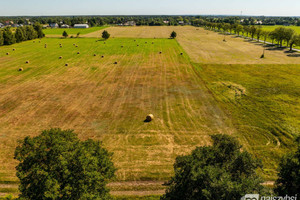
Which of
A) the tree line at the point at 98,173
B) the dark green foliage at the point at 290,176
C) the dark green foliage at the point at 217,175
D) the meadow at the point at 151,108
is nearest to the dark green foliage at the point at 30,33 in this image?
the meadow at the point at 151,108

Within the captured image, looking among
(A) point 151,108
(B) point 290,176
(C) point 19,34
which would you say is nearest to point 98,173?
(B) point 290,176

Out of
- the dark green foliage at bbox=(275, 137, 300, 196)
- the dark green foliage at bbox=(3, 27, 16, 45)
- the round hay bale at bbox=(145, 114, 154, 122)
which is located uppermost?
the dark green foliage at bbox=(3, 27, 16, 45)

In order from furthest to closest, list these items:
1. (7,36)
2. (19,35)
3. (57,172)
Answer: (19,35) → (7,36) → (57,172)

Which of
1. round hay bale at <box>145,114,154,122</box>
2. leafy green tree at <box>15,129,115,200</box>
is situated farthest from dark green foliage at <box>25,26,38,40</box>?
leafy green tree at <box>15,129,115,200</box>

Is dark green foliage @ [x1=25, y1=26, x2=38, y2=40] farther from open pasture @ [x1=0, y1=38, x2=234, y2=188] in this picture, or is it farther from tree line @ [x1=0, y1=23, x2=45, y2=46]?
open pasture @ [x1=0, y1=38, x2=234, y2=188]

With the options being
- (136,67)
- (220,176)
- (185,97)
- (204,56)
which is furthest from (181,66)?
(220,176)

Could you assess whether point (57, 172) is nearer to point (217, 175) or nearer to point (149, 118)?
point (217, 175)
